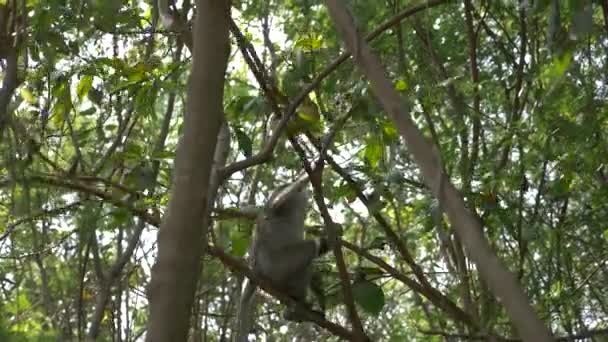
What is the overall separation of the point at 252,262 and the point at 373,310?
1764 millimetres

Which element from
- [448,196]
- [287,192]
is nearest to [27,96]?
[287,192]

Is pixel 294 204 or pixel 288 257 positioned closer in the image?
pixel 288 257

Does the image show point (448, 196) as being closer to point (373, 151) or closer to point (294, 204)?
point (373, 151)

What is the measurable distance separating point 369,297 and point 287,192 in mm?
1686

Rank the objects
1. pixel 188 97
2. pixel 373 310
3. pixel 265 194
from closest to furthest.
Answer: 1. pixel 188 97
2. pixel 373 310
3. pixel 265 194

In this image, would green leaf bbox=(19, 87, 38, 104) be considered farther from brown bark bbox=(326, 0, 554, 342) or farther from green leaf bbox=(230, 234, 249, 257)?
brown bark bbox=(326, 0, 554, 342)

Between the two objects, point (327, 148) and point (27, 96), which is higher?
point (27, 96)

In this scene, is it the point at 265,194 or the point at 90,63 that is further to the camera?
the point at 265,194

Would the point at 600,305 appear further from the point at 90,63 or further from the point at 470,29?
the point at 90,63

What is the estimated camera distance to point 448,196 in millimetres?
1534

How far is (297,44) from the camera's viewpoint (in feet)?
14.3

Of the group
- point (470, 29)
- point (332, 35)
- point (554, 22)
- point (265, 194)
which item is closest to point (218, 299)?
point (265, 194)

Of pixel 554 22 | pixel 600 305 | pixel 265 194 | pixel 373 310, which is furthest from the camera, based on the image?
pixel 265 194

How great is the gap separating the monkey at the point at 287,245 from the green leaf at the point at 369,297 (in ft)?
3.72
